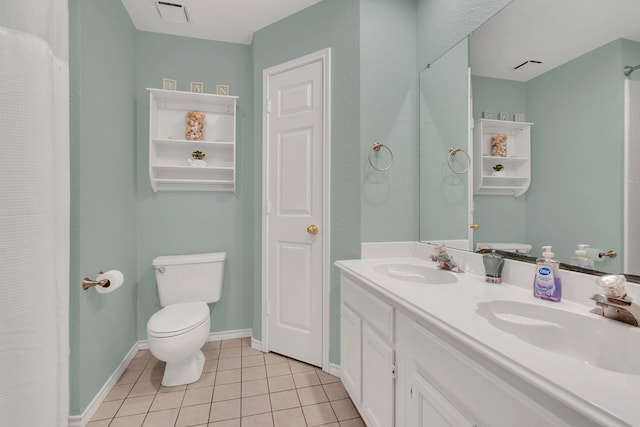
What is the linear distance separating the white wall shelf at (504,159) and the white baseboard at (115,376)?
2.27m

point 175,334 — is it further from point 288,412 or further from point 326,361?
point 326,361

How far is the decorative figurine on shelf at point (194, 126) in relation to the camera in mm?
2354

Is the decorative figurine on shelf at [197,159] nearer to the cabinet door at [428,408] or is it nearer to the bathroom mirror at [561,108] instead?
the bathroom mirror at [561,108]

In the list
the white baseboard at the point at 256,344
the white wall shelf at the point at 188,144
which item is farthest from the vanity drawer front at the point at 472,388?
the white wall shelf at the point at 188,144

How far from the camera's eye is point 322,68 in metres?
2.02

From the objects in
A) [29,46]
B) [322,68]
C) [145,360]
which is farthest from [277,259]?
[29,46]

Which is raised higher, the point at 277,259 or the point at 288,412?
the point at 277,259

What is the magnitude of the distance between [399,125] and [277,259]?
1.35 metres

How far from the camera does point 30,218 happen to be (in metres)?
0.78

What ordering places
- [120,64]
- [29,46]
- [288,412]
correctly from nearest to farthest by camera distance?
1. [29,46]
2. [288,412]
3. [120,64]

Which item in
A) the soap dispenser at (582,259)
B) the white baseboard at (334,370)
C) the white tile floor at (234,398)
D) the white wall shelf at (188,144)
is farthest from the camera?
the white wall shelf at (188,144)

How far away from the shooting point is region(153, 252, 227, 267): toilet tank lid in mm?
2185

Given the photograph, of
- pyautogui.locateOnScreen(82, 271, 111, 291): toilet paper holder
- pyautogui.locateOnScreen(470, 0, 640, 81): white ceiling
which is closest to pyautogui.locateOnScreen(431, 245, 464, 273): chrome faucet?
pyautogui.locateOnScreen(470, 0, 640, 81): white ceiling

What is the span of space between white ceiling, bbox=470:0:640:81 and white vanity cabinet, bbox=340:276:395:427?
118cm
